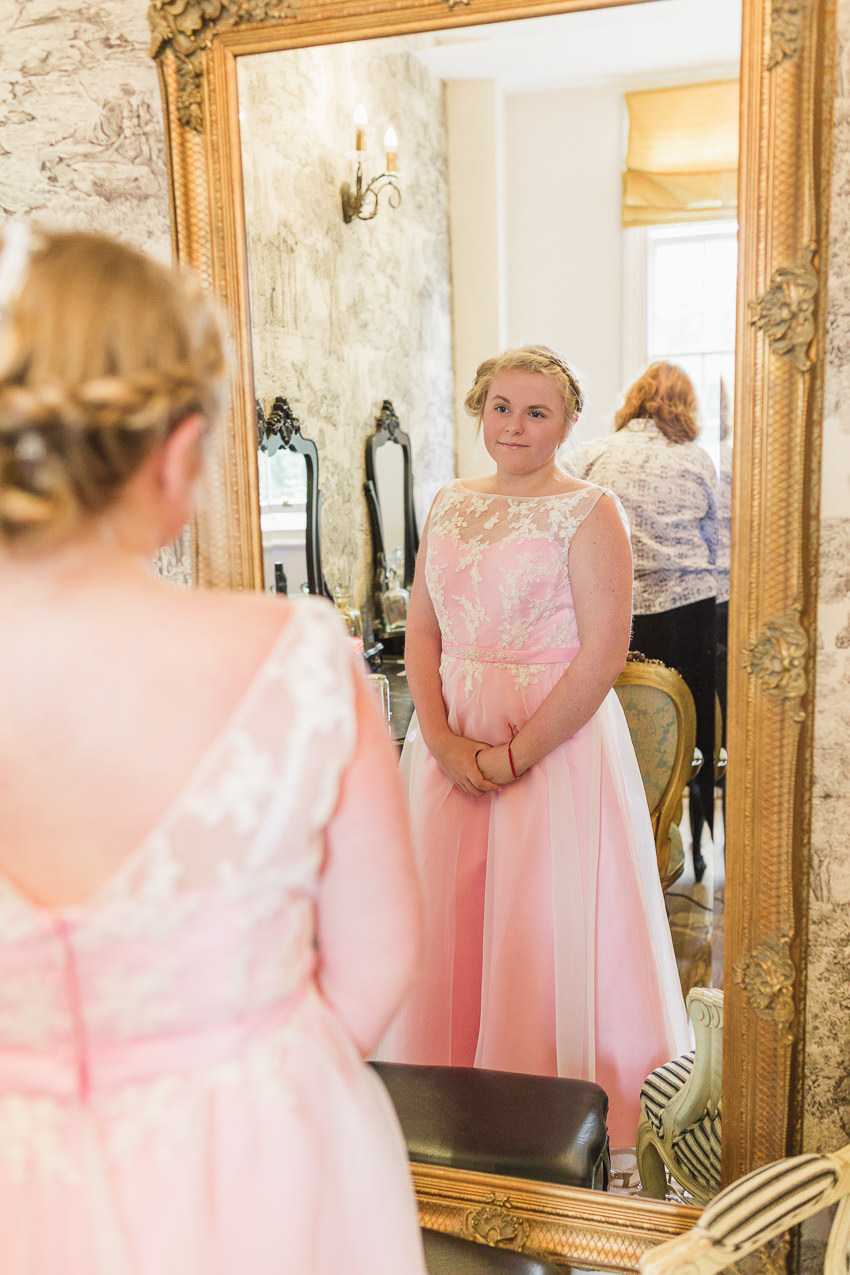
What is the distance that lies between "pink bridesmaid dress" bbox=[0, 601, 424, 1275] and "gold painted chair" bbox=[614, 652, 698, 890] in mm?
617

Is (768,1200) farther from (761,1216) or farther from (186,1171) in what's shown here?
(186,1171)

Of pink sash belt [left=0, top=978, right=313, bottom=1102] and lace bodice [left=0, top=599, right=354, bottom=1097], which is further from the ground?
lace bodice [left=0, top=599, right=354, bottom=1097]

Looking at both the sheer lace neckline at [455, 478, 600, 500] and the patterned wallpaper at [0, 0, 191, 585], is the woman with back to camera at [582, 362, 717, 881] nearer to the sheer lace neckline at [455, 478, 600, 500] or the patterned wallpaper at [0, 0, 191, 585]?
the sheer lace neckline at [455, 478, 600, 500]

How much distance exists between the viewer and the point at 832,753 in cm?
125

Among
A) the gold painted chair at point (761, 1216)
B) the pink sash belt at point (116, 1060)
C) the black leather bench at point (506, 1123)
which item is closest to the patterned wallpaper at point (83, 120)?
the pink sash belt at point (116, 1060)

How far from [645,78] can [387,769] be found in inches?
34.5

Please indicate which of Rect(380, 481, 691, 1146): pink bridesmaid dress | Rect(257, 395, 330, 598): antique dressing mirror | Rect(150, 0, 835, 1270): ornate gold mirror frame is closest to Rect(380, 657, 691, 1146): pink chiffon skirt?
Rect(380, 481, 691, 1146): pink bridesmaid dress

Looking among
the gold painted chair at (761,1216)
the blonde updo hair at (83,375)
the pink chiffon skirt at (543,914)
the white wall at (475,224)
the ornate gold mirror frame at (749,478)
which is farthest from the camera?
the pink chiffon skirt at (543,914)

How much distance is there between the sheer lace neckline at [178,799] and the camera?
697 mm

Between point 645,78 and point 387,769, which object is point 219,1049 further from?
point 645,78

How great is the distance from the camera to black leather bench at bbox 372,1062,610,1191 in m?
1.35

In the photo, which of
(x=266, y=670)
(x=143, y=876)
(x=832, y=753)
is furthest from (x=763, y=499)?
(x=143, y=876)

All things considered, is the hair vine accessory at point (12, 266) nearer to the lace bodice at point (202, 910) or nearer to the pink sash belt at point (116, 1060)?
the lace bodice at point (202, 910)

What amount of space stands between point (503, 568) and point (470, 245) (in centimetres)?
39
